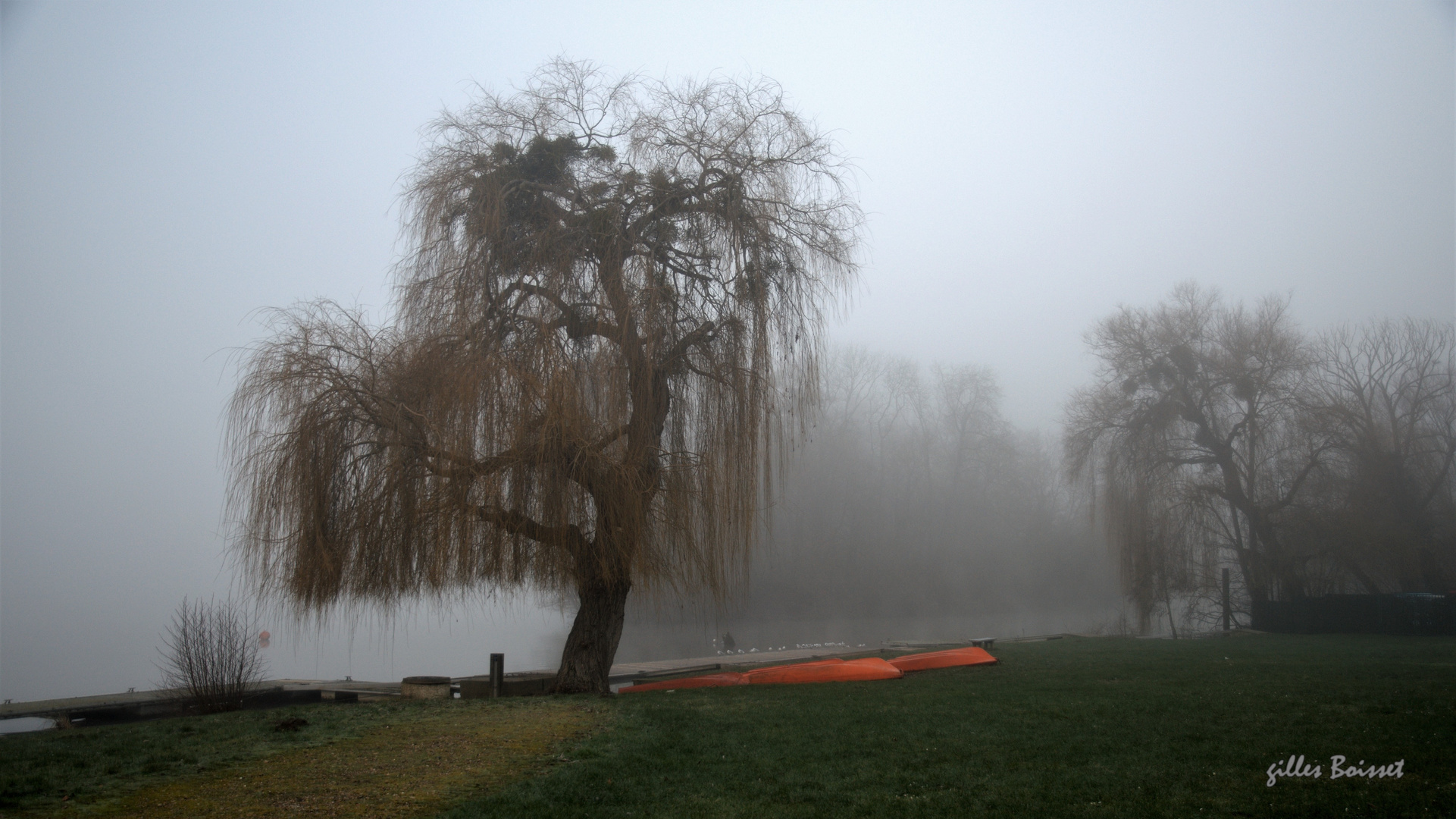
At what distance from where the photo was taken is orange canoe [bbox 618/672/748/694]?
11648mm

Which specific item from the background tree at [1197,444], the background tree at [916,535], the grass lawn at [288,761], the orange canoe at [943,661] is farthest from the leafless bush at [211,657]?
the background tree at [1197,444]

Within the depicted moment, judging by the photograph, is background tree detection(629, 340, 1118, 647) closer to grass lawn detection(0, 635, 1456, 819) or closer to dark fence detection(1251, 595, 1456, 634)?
dark fence detection(1251, 595, 1456, 634)

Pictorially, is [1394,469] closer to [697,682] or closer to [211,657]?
[697,682]

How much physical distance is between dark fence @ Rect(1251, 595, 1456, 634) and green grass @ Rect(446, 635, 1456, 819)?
12741 millimetres

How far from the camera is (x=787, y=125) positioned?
11094 mm

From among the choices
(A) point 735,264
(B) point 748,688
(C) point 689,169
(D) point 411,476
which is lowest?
(B) point 748,688

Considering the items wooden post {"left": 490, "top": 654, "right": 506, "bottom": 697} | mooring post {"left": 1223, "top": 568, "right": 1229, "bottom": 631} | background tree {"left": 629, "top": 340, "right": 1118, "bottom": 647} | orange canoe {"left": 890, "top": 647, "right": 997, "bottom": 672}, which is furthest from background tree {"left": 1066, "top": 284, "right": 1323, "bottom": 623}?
wooden post {"left": 490, "top": 654, "right": 506, "bottom": 697}

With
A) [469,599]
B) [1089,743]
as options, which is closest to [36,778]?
[469,599]

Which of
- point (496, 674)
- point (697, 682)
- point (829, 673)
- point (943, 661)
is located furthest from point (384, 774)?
point (943, 661)

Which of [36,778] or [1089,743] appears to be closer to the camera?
[36,778]

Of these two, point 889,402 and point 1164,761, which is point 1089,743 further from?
point 889,402

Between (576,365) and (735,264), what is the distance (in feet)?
7.72

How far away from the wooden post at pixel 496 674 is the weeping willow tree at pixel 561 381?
0.82 meters

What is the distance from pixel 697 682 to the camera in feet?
38.9
